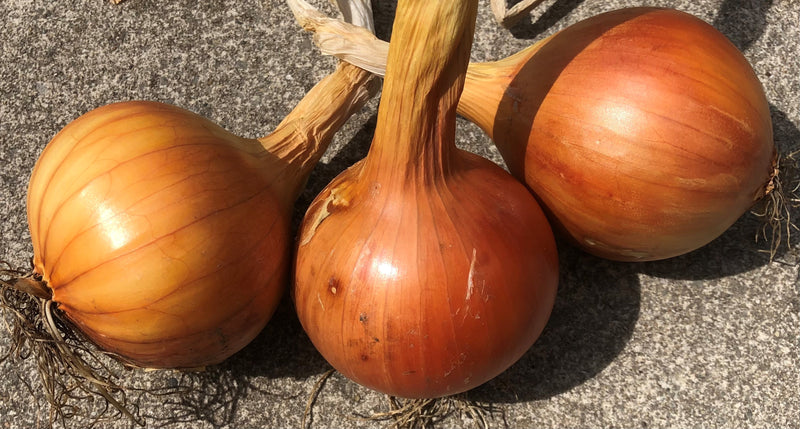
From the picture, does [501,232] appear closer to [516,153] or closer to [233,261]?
[516,153]

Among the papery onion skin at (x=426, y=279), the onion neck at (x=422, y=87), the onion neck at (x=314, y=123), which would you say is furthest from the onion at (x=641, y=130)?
the onion neck at (x=314, y=123)

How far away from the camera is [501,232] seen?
4.01 ft

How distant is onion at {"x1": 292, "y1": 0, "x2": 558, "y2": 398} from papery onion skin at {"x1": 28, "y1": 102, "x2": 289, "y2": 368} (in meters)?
0.14

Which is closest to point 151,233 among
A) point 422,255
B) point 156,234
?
point 156,234

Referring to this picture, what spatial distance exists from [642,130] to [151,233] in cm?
93

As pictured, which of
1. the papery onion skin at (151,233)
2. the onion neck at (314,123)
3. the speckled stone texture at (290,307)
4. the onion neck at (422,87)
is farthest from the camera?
the speckled stone texture at (290,307)

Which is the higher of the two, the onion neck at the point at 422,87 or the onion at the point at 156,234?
the onion neck at the point at 422,87

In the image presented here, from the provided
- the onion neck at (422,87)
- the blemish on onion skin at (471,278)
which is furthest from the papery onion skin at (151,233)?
the blemish on onion skin at (471,278)

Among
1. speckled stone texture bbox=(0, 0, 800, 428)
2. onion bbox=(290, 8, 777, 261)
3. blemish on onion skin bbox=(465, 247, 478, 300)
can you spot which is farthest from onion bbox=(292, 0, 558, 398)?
speckled stone texture bbox=(0, 0, 800, 428)

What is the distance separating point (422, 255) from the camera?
1.17 meters

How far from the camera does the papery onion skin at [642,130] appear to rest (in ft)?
3.99

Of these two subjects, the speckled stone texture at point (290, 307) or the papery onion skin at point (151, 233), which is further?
the speckled stone texture at point (290, 307)

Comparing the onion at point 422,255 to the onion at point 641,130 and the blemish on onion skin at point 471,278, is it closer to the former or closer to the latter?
the blemish on onion skin at point 471,278

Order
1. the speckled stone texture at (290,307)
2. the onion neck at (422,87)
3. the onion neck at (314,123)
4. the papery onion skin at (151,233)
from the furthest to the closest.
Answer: the speckled stone texture at (290,307) → the onion neck at (314,123) → the papery onion skin at (151,233) → the onion neck at (422,87)
